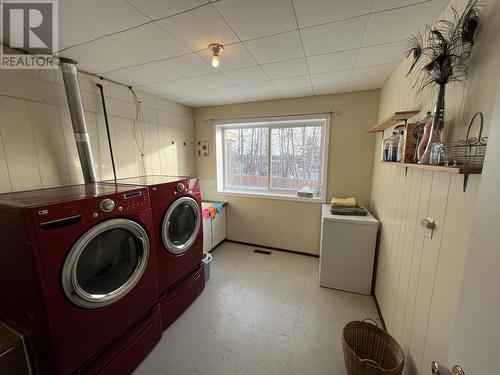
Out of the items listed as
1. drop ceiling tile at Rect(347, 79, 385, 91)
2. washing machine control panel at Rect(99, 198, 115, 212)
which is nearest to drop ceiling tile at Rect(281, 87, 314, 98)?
drop ceiling tile at Rect(347, 79, 385, 91)

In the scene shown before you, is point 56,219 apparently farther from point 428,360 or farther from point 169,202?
point 428,360

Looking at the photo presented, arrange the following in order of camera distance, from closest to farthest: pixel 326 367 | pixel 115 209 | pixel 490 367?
pixel 490 367
pixel 115 209
pixel 326 367

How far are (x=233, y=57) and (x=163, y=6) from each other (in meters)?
0.66

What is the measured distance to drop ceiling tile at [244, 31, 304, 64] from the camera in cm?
138

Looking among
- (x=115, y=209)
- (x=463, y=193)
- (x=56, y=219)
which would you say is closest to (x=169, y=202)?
(x=115, y=209)

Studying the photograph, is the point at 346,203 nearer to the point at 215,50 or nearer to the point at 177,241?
the point at 177,241

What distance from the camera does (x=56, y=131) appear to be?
1.70 meters

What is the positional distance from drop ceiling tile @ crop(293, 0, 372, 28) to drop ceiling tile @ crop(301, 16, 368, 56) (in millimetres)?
57

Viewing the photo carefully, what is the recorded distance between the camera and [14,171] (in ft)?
4.85

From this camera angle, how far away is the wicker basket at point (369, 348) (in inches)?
48.5

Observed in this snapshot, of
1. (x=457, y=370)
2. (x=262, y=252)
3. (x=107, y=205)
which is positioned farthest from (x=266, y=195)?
(x=457, y=370)

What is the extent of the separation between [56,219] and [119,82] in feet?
5.93

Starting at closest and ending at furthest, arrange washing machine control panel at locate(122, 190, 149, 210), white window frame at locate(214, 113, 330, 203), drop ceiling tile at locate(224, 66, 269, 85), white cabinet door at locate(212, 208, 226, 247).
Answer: washing machine control panel at locate(122, 190, 149, 210) → drop ceiling tile at locate(224, 66, 269, 85) → white window frame at locate(214, 113, 330, 203) → white cabinet door at locate(212, 208, 226, 247)

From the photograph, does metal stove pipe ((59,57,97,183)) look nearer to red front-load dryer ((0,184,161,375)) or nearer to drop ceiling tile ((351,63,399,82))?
red front-load dryer ((0,184,161,375))
